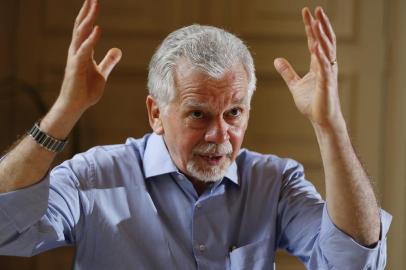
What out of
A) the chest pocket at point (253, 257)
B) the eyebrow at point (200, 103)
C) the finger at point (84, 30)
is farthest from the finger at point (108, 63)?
the chest pocket at point (253, 257)

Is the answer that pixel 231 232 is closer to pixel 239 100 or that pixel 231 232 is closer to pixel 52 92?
pixel 239 100

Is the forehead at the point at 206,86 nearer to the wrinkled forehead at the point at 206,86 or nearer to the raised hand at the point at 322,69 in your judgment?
the wrinkled forehead at the point at 206,86

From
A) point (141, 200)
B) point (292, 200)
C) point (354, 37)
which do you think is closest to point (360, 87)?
point (354, 37)

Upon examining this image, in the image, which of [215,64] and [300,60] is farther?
[300,60]

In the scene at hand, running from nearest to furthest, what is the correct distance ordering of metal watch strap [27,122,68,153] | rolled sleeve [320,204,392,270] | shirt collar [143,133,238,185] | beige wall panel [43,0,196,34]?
metal watch strap [27,122,68,153], rolled sleeve [320,204,392,270], shirt collar [143,133,238,185], beige wall panel [43,0,196,34]

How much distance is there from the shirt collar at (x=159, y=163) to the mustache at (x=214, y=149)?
117mm

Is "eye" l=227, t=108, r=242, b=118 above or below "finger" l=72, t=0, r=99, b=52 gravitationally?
below

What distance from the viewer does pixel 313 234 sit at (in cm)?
160

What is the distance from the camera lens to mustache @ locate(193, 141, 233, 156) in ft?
5.12

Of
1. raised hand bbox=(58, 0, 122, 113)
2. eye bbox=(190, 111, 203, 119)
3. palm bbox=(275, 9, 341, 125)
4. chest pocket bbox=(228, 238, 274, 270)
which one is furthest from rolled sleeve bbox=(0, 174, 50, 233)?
palm bbox=(275, 9, 341, 125)

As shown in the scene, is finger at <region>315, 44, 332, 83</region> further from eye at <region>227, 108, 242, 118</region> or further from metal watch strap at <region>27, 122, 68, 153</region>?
metal watch strap at <region>27, 122, 68, 153</region>

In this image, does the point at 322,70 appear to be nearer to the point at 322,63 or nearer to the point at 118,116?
the point at 322,63

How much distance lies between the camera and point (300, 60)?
285cm

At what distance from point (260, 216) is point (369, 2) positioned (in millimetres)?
1538
